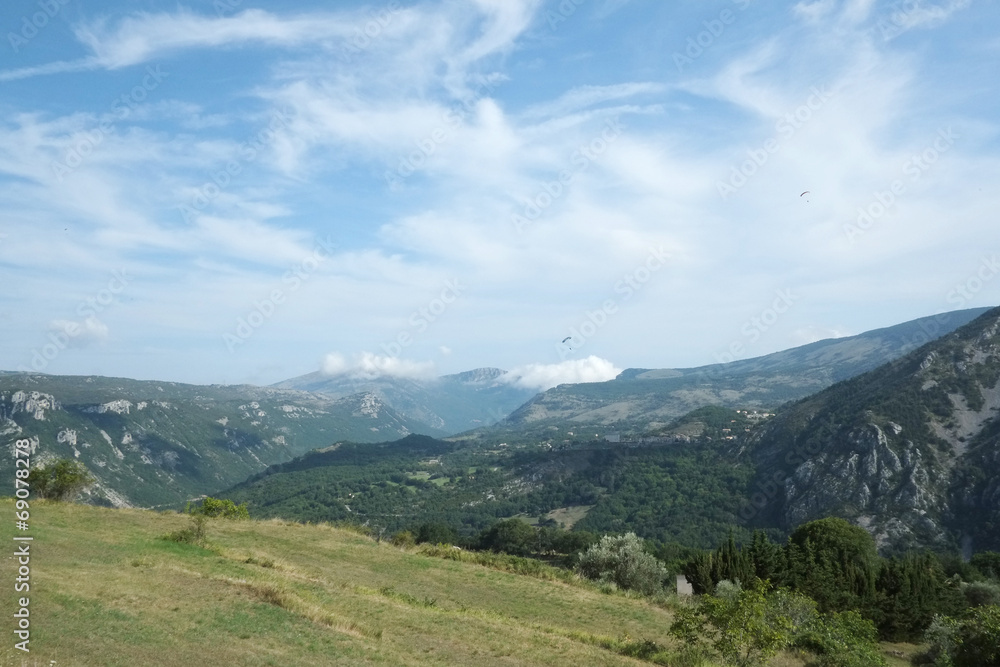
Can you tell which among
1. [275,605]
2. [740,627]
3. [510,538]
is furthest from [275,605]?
[510,538]

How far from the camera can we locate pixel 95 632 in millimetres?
16469

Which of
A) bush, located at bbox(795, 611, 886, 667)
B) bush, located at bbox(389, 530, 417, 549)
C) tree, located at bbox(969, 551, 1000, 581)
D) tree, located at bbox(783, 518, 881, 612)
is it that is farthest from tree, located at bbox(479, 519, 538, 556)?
bush, located at bbox(795, 611, 886, 667)

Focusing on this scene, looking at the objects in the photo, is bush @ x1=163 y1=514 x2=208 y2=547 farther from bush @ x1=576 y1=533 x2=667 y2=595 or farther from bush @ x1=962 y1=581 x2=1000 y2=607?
bush @ x1=962 y1=581 x2=1000 y2=607

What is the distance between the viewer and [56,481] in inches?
1721

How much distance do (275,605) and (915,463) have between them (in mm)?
179075

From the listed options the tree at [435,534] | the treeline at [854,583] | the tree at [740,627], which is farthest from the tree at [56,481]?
the tree at [435,534]

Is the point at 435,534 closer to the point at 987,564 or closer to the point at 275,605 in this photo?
the point at 275,605

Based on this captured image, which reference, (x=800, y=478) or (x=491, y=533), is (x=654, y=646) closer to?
(x=491, y=533)

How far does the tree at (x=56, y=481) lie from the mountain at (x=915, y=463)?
15529 cm

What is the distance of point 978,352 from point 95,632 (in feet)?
791

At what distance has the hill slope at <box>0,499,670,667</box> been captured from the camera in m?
A: 16.9

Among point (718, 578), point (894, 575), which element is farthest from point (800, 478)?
point (718, 578)
